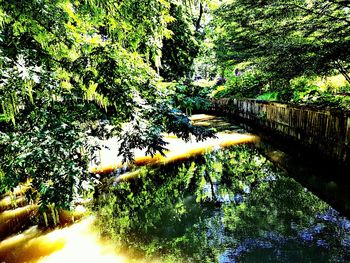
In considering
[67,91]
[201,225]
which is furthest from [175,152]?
[67,91]

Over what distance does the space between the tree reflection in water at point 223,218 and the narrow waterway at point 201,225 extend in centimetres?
1

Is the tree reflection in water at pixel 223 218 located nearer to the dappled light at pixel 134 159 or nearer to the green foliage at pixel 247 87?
the dappled light at pixel 134 159

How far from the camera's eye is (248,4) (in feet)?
27.9

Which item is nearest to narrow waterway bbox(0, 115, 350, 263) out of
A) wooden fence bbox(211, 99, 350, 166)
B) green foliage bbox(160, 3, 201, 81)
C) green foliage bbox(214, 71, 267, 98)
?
wooden fence bbox(211, 99, 350, 166)

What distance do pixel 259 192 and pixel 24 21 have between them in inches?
204

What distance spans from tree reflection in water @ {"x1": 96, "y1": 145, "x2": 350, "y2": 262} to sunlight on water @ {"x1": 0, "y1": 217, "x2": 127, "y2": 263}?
262mm

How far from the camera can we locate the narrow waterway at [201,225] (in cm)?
409

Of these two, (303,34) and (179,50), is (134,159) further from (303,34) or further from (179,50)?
(179,50)

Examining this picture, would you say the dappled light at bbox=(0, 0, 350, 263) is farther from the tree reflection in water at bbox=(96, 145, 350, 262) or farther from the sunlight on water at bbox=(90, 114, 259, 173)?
the sunlight on water at bbox=(90, 114, 259, 173)

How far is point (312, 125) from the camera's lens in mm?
7641

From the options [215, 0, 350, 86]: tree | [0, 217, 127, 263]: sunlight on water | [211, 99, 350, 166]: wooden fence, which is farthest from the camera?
[215, 0, 350, 86]: tree

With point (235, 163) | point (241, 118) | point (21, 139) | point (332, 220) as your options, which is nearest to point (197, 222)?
point (332, 220)

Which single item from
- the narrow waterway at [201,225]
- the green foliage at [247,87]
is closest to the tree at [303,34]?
the narrow waterway at [201,225]

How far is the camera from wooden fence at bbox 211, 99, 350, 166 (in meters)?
6.24
